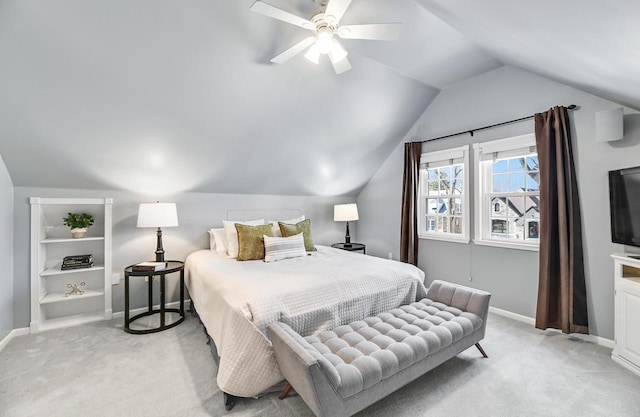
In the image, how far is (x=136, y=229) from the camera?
3396mm

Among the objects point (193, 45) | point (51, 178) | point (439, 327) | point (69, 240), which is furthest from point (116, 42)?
point (439, 327)

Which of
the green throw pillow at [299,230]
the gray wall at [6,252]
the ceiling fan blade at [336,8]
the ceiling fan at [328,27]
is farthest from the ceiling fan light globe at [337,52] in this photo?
the gray wall at [6,252]

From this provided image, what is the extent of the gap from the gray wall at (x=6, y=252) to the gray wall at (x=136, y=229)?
48mm

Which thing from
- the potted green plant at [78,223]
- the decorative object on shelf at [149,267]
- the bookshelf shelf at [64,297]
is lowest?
the bookshelf shelf at [64,297]

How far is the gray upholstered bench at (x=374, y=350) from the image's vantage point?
143cm

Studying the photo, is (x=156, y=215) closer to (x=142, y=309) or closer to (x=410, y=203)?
(x=142, y=309)

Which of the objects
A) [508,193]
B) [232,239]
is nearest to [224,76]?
[232,239]

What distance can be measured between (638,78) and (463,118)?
2.00m

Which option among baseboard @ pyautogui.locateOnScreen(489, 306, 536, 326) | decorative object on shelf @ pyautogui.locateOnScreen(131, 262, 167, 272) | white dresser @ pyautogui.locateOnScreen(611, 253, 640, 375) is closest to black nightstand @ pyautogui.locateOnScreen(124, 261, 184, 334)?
decorative object on shelf @ pyautogui.locateOnScreen(131, 262, 167, 272)

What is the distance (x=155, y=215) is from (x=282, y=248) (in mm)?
1401

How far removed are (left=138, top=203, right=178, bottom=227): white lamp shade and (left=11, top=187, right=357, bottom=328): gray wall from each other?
48 centimetres

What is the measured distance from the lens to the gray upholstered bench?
4.68ft

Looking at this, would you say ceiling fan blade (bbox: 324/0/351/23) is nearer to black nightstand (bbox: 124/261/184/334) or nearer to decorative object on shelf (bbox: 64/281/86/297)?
black nightstand (bbox: 124/261/184/334)

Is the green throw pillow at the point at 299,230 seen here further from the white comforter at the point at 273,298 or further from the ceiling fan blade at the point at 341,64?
the ceiling fan blade at the point at 341,64
